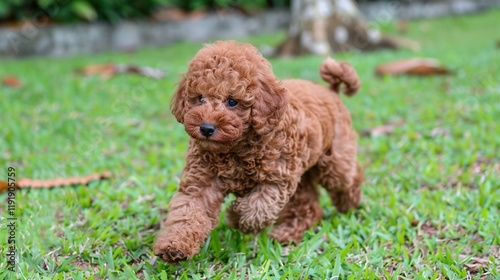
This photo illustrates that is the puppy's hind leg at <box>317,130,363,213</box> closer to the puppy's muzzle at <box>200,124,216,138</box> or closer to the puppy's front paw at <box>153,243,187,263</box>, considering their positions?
the puppy's muzzle at <box>200,124,216,138</box>

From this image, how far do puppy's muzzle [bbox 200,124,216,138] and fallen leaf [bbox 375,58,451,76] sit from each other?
19.4ft

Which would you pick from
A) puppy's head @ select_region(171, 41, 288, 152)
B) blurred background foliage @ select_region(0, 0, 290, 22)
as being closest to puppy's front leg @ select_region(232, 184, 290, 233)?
puppy's head @ select_region(171, 41, 288, 152)

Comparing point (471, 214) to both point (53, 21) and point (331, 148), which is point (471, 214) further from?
point (53, 21)

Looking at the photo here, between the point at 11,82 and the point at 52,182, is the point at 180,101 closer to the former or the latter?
the point at 52,182

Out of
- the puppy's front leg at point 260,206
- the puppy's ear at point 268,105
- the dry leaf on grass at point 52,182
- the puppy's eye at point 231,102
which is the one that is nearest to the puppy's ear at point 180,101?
the puppy's eye at point 231,102

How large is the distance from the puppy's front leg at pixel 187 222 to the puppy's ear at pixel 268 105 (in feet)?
1.74

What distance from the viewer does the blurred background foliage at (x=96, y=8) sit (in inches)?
434

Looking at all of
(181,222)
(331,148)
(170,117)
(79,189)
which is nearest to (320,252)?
(331,148)

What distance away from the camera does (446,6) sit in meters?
16.3

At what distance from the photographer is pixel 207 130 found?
318 cm

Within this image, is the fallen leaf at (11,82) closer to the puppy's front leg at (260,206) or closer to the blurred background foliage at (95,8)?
the blurred background foliage at (95,8)

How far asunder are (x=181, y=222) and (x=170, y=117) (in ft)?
12.5

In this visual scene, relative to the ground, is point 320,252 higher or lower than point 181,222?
lower

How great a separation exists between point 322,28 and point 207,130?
8186 millimetres
